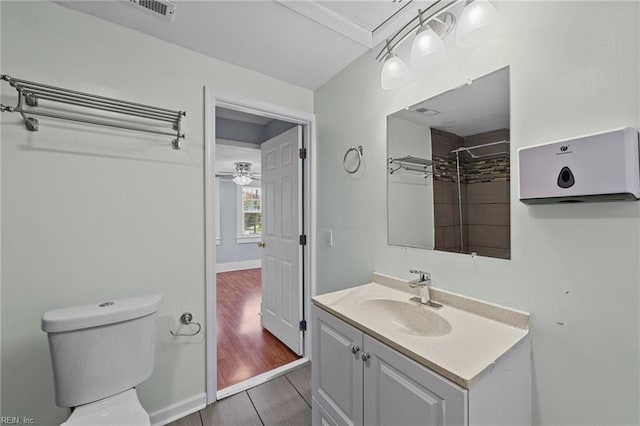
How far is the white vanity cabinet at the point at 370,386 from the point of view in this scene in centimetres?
79

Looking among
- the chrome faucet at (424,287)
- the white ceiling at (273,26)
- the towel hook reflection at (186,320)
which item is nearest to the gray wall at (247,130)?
the white ceiling at (273,26)

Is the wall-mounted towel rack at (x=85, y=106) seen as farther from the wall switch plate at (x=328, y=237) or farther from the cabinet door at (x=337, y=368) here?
the cabinet door at (x=337, y=368)

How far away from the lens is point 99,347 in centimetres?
122

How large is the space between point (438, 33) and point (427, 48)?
0.17 m

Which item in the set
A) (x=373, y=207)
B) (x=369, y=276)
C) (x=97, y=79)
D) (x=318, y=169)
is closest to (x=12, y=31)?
(x=97, y=79)

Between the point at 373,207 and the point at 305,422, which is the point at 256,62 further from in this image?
the point at 305,422

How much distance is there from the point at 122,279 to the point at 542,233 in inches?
81.0

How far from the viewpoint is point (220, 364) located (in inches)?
88.3

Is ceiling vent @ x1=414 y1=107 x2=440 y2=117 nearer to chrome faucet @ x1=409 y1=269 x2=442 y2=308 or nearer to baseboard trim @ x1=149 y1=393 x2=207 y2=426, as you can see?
chrome faucet @ x1=409 y1=269 x2=442 y2=308

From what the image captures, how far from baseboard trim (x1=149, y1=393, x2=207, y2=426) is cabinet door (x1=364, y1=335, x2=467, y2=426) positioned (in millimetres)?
1252

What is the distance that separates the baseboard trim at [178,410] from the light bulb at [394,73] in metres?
2.26

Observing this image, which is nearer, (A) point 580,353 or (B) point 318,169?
(A) point 580,353

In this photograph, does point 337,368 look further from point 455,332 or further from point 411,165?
point 411,165

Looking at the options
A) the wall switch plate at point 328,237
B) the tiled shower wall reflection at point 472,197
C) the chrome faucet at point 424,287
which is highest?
the tiled shower wall reflection at point 472,197
